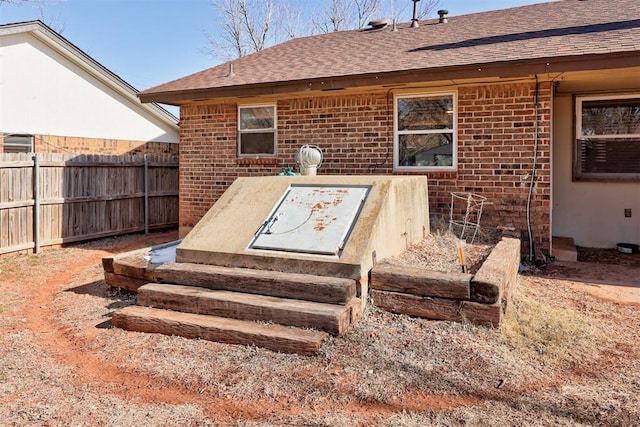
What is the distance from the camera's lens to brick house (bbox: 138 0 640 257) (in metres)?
6.93

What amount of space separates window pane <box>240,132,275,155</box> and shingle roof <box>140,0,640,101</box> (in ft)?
3.48

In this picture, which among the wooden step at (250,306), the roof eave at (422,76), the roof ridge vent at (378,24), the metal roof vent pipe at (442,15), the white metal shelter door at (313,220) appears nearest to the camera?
the wooden step at (250,306)

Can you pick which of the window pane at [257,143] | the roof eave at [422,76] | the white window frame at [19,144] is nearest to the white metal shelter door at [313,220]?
the roof eave at [422,76]

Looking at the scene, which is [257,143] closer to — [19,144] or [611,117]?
[611,117]

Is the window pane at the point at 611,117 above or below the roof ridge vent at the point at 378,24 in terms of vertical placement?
below

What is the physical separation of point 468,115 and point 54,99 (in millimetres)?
11145

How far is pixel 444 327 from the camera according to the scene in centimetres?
401

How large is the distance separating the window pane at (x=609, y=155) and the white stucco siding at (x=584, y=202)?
24 centimetres

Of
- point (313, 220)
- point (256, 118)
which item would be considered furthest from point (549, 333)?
point (256, 118)

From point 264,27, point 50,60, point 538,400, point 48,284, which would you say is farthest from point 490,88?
point 264,27

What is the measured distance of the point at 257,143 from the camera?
30.2 ft

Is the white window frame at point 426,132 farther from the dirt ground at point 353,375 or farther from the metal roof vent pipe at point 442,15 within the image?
the metal roof vent pipe at point 442,15

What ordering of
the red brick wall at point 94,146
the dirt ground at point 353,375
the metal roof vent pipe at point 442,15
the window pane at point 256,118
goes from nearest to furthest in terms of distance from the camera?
1. the dirt ground at point 353,375
2. the window pane at point 256,118
3. the metal roof vent pipe at point 442,15
4. the red brick wall at point 94,146

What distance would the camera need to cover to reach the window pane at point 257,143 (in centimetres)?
910
